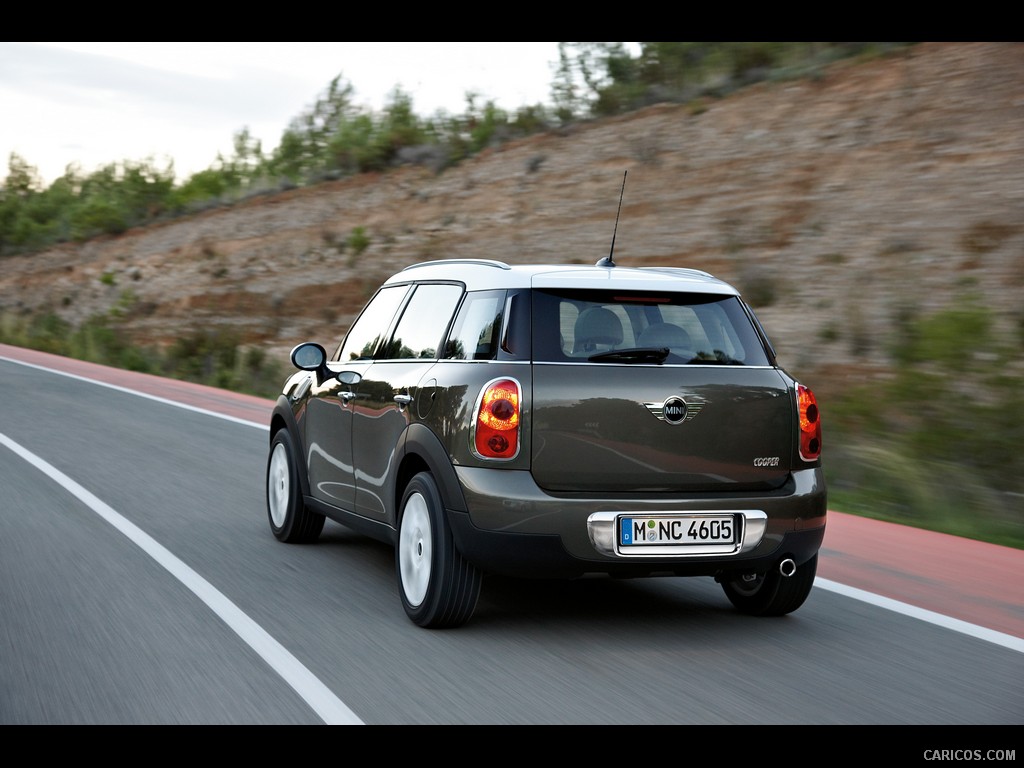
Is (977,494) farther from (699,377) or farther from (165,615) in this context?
(165,615)

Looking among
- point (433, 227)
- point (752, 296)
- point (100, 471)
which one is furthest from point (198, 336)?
point (100, 471)

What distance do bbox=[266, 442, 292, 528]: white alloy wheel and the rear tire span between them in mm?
3096

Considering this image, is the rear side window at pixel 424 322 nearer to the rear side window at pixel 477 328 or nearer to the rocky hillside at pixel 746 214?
the rear side window at pixel 477 328

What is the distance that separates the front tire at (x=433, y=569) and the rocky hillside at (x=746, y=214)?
12067 mm

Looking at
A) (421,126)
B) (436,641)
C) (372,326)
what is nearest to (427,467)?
(436,641)

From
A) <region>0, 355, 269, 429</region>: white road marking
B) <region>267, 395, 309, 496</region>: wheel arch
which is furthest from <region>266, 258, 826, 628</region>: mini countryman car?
<region>0, 355, 269, 429</region>: white road marking

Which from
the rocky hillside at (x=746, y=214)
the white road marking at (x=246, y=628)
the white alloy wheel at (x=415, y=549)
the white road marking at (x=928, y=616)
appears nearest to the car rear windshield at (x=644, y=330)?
the white alloy wheel at (x=415, y=549)

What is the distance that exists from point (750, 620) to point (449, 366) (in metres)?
1.96

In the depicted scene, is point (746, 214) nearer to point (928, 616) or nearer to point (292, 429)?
point (292, 429)

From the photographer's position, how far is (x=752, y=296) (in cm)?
2127

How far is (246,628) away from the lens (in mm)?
5738

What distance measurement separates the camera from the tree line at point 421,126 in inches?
1224

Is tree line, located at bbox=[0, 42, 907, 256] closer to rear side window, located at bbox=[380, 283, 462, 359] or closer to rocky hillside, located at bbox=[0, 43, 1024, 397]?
rocky hillside, located at bbox=[0, 43, 1024, 397]

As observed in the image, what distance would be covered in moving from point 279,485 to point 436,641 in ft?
9.64
